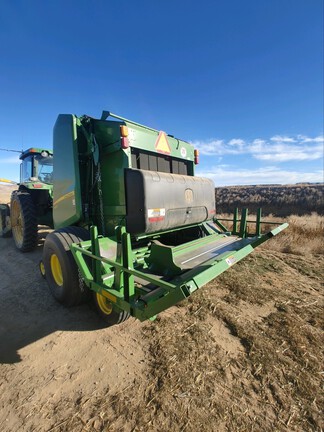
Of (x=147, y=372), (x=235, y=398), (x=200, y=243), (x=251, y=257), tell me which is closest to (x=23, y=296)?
(x=147, y=372)

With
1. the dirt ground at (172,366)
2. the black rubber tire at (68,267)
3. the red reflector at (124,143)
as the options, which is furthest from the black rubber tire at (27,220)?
the red reflector at (124,143)

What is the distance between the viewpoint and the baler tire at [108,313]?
2910 millimetres

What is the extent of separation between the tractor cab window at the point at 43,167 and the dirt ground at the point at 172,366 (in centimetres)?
404

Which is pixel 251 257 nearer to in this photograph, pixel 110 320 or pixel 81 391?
pixel 110 320

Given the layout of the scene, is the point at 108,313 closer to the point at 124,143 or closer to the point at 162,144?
the point at 124,143

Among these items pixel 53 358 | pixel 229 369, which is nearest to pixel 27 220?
pixel 53 358

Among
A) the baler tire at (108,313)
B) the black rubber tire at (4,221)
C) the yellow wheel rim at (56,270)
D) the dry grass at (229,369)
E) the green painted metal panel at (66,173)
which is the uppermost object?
the green painted metal panel at (66,173)

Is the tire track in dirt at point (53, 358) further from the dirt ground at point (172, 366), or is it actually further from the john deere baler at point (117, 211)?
the john deere baler at point (117, 211)

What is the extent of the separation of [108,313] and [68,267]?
2.76 feet

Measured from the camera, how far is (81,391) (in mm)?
2090

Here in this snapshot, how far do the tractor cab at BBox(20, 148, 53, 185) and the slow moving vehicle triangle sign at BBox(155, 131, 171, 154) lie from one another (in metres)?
4.39

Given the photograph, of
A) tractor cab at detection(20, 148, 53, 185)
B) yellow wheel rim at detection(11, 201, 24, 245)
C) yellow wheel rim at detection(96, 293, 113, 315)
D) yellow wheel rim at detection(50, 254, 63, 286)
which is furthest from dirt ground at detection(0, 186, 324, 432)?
tractor cab at detection(20, 148, 53, 185)

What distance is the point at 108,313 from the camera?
302cm

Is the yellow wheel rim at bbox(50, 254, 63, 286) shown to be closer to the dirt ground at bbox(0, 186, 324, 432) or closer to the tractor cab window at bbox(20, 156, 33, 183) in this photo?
the dirt ground at bbox(0, 186, 324, 432)
